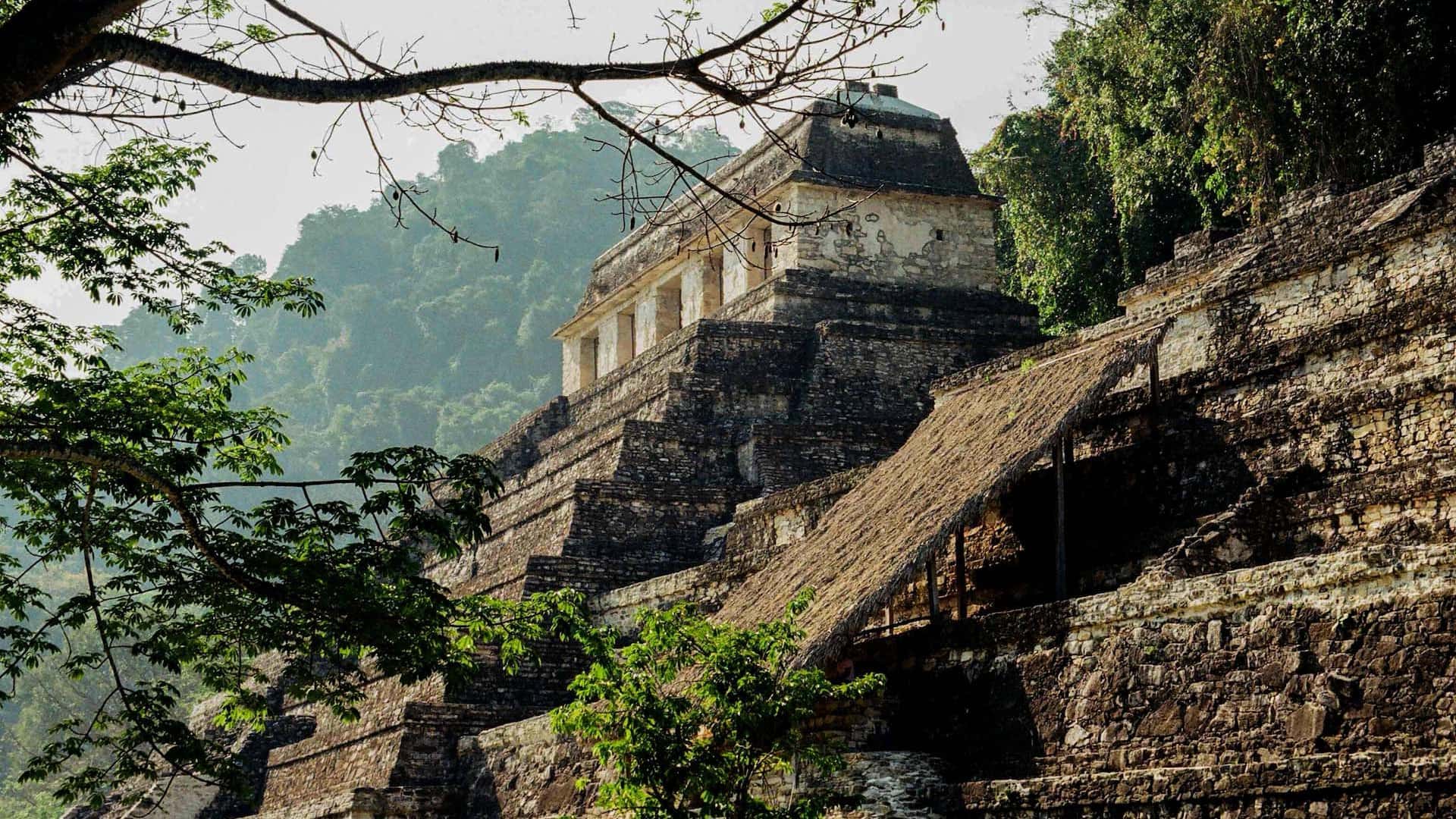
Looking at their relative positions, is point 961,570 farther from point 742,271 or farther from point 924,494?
point 742,271

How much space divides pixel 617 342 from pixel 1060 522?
12.8m

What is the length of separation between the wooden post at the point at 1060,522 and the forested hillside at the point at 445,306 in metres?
47.7

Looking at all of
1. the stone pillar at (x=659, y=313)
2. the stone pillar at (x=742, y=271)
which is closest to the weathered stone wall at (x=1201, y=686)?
the stone pillar at (x=742, y=271)

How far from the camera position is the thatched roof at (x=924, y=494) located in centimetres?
905

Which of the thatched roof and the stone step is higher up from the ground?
the thatched roof

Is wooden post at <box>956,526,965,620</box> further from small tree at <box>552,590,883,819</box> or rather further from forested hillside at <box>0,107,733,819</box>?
forested hillside at <box>0,107,733,819</box>

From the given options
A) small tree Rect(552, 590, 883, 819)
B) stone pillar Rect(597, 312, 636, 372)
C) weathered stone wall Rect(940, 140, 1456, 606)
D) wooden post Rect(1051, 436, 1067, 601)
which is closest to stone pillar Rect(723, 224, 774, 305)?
stone pillar Rect(597, 312, 636, 372)

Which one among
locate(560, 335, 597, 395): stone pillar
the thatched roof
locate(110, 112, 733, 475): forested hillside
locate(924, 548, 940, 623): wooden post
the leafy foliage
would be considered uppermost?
locate(110, 112, 733, 475): forested hillside

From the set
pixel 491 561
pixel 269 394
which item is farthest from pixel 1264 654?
pixel 269 394

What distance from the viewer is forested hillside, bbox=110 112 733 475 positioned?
6009 centimetres

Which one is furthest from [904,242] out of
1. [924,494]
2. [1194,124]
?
[924,494]

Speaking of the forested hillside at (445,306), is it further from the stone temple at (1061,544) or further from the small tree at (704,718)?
the small tree at (704,718)

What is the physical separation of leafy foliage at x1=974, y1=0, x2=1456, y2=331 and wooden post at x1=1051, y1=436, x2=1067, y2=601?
258 inches

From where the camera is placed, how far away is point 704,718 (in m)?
8.45
